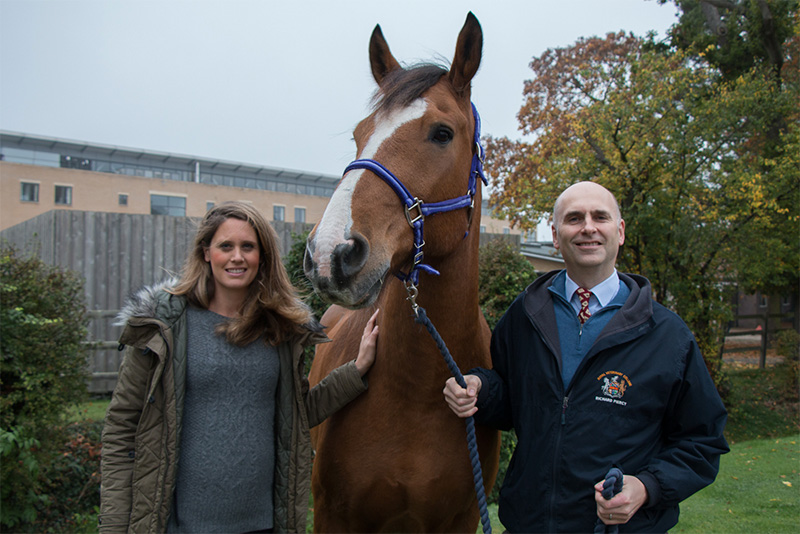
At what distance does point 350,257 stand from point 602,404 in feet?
3.35

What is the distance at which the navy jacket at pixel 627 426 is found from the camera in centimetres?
176

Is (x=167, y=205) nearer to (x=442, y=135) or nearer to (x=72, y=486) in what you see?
(x=72, y=486)

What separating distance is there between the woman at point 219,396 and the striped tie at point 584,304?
98cm

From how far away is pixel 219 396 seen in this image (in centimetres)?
216

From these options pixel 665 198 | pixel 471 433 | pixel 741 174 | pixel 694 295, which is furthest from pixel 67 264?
pixel 741 174

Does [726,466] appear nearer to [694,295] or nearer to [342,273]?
[694,295]

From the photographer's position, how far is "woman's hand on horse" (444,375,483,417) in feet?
6.74

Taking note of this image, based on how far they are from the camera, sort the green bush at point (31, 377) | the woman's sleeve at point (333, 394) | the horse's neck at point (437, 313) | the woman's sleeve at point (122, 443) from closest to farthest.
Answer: the woman's sleeve at point (122, 443)
the horse's neck at point (437, 313)
the woman's sleeve at point (333, 394)
the green bush at point (31, 377)

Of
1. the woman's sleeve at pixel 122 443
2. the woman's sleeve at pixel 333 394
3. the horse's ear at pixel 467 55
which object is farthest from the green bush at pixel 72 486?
the horse's ear at pixel 467 55

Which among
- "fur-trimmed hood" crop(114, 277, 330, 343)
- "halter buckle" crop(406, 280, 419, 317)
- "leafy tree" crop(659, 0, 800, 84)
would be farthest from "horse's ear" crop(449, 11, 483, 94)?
Result: "leafy tree" crop(659, 0, 800, 84)

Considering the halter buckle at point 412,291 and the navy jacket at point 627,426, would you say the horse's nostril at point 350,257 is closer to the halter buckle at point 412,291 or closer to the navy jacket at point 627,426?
the halter buckle at point 412,291

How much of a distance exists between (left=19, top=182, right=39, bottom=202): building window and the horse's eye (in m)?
33.6

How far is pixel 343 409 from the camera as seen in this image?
8.23 ft

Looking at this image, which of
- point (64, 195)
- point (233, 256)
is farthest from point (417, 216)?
point (64, 195)
